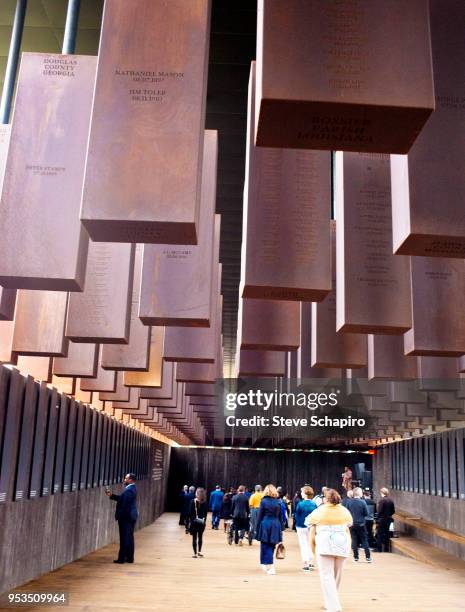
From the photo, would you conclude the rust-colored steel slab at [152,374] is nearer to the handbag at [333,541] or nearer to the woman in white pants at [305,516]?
the handbag at [333,541]

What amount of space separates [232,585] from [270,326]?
Result: 614cm

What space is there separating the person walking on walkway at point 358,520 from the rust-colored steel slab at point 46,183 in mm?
10331

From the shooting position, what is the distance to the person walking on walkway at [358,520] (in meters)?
11.9

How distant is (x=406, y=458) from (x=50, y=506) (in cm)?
1222

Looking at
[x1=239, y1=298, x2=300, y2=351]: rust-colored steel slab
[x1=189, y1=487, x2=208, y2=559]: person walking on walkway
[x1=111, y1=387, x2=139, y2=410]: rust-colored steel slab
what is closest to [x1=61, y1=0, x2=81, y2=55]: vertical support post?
[x1=239, y1=298, x2=300, y2=351]: rust-colored steel slab

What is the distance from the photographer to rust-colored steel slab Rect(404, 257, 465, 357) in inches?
133

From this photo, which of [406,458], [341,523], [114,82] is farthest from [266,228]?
[406,458]

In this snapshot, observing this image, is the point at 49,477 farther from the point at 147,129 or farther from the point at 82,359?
the point at 147,129

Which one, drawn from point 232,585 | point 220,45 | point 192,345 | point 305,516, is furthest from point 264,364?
point 305,516

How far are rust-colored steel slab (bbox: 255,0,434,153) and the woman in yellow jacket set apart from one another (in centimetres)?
492

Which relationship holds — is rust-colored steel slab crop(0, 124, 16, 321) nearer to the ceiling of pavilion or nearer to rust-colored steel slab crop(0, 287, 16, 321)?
rust-colored steel slab crop(0, 287, 16, 321)

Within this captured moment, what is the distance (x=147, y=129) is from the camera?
2170 millimetres

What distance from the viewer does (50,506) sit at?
9.11m

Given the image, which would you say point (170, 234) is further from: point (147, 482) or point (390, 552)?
point (147, 482)
